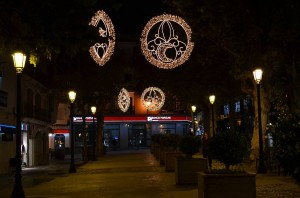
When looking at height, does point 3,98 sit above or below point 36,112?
above

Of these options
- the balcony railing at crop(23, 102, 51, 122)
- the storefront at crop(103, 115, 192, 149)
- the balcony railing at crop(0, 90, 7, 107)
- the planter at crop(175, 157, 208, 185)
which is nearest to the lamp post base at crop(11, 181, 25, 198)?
the planter at crop(175, 157, 208, 185)

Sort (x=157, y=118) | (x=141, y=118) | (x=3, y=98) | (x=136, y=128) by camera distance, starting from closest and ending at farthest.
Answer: (x=3, y=98) < (x=141, y=118) < (x=157, y=118) < (x=136, y=128)

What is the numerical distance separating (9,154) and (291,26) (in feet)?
63.2

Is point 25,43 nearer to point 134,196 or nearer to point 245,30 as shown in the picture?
point 134,196

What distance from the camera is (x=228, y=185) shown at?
35.4 ft

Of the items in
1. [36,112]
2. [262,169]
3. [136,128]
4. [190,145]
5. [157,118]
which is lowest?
[262,169]

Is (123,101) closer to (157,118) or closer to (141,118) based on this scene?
(141,118)

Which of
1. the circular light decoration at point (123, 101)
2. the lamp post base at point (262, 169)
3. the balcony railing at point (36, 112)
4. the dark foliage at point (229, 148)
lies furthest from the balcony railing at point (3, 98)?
the dark foliage at point (229, 148)

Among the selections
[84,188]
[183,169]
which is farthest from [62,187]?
[183,169]

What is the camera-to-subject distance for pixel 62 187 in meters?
18.7

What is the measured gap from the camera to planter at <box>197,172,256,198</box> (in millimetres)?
10758

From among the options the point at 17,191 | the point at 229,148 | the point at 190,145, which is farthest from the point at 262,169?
the point at 17,191

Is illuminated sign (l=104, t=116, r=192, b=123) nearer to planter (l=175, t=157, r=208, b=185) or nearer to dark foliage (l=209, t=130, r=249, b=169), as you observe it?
planter (l=175, t=157, r=208, b=185)

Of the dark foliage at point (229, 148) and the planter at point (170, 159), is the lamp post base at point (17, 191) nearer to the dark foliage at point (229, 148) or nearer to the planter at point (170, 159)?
the dark foliage at point (229, 148)
